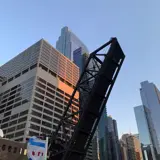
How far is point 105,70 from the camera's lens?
19.5 metres

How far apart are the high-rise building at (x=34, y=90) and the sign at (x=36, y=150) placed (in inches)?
2724

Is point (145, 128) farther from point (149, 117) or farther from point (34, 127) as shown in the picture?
point (34, 127)

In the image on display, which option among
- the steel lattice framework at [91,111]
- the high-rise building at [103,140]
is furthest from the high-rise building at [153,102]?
the steel lattice framework at [91,111]

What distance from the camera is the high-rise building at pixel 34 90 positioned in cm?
8069

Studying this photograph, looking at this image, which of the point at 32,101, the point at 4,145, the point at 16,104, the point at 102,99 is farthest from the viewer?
the point at 16,104

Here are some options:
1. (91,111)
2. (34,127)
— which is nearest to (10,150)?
(91,111)

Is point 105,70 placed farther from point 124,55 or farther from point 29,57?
point 29,57

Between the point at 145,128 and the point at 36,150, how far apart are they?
187 meters

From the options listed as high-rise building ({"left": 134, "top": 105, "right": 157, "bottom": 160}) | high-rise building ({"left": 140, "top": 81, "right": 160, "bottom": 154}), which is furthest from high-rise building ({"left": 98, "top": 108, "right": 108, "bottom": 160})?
high-rise building ({"left": 140, "top": 81, "right": 160, "bottom": 154})

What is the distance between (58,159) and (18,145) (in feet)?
37.5

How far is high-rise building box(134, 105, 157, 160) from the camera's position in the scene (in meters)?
163

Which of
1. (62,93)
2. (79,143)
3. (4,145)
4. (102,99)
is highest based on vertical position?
(62,93)

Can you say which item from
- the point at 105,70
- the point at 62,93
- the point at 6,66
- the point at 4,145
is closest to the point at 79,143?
the point at 105,70

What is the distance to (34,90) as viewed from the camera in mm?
87375
